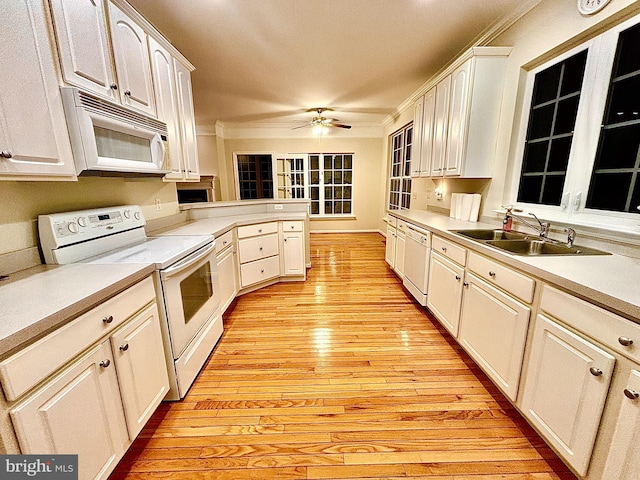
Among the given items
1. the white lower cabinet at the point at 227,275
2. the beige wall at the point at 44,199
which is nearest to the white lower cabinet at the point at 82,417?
the beige wall at the point at 44,199

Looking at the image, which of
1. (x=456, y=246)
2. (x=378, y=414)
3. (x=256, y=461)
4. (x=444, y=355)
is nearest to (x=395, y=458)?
(x=378, y=414)

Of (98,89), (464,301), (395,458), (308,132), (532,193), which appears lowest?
(395,458)

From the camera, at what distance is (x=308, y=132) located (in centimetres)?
632

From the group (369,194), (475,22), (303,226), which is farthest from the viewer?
(369,194)

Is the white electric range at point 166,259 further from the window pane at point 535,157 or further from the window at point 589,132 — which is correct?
the window pane at point 535,157

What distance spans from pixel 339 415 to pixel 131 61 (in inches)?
103

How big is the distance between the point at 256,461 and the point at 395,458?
0.69 m

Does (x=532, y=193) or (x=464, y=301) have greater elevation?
(x=532, y=193)

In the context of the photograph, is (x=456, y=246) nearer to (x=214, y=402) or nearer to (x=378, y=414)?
(x=378, y=414)

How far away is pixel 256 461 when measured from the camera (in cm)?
128

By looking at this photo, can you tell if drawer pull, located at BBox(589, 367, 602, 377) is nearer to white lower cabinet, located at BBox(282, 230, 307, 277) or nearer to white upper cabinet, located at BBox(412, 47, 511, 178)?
white upper cabinet, located at BBox(412, 47, 511, 178)

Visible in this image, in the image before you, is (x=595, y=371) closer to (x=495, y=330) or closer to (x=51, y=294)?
(x=495, y=330)

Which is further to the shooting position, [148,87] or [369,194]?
[369,194]

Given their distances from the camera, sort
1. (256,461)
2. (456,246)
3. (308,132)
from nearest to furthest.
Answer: (256,461) → (456,246) → (308,132)
